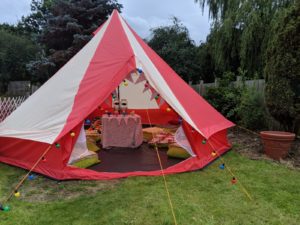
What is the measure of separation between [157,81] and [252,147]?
2.31m

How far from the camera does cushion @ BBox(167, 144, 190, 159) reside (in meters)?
4.38

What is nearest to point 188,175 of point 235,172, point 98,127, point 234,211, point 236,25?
point 235,172

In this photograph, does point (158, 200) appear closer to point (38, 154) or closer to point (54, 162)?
point (54, 162)

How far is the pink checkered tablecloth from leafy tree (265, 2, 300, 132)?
245 cm

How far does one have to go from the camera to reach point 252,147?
5094mm

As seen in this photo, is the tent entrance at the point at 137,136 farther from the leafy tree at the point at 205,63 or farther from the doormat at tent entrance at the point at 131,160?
the leafy tree at the point at 205,63

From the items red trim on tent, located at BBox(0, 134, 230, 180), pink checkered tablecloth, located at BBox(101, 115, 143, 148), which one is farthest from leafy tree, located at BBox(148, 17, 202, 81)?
red trim on tent, located at BBox(0, 134, 230, 180)

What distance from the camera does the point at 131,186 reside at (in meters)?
3.29

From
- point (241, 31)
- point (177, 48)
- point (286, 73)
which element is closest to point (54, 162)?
point (286, 73)

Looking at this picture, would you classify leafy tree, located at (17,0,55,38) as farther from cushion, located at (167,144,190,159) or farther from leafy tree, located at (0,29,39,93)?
cushion, located at (167,144,190,159)

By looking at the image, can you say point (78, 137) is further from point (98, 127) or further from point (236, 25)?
point (236, 25)

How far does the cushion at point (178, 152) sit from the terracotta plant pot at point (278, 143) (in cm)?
130

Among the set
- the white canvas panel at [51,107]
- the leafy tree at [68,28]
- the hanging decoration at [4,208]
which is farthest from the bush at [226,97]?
the leafy tree at [68,28]

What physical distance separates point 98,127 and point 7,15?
19.3 m
